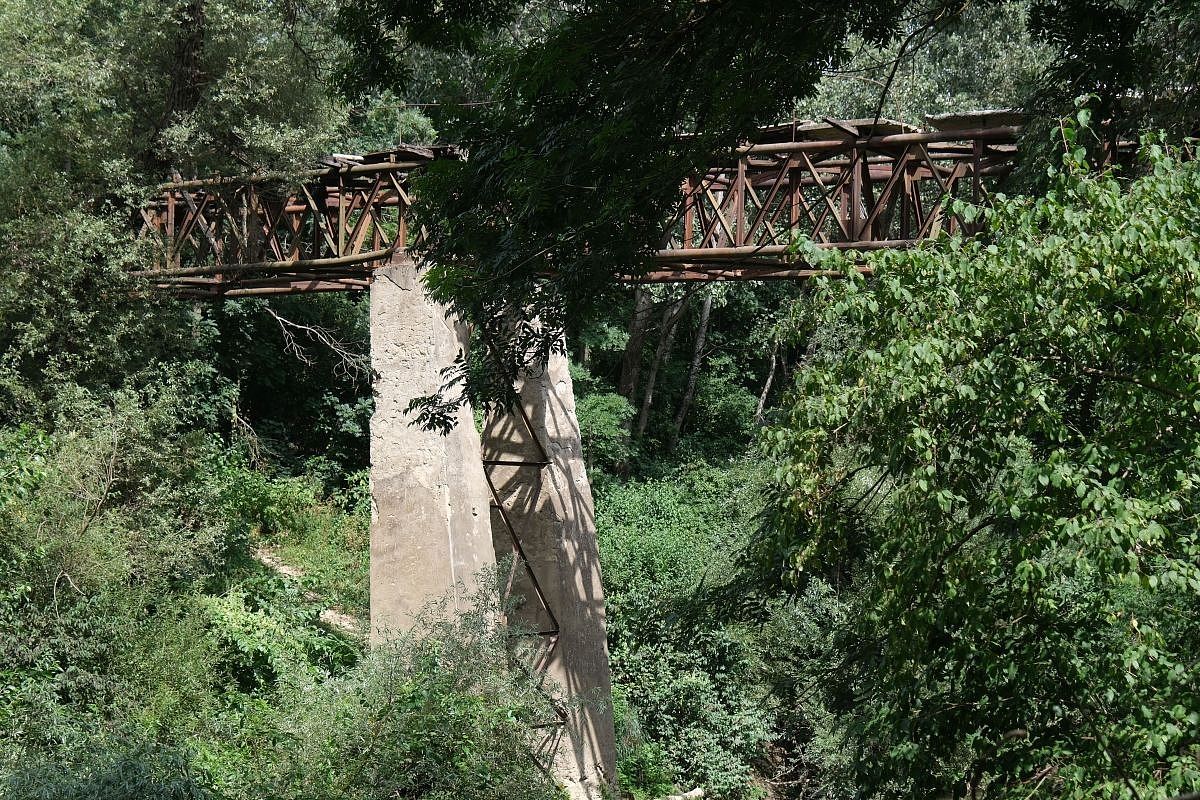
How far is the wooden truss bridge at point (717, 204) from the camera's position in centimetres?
1039

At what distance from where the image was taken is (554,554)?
1163cm

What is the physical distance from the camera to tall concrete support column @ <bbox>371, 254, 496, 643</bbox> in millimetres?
10250

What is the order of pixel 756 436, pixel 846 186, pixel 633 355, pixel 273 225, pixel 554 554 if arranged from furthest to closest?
pixel 633 355 → pixel 273 225 → pixel 554 554 → pixel 846 186 → pixel 756 436

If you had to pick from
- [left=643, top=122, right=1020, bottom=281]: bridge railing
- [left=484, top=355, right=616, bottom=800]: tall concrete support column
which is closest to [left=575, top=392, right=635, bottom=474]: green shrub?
[left=484, top=355, right=616, bottom=800]: tall concrete support column

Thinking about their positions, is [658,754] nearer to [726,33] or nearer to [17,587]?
[17,587]

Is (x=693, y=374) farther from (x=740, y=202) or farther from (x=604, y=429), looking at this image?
(x=740, y=202)

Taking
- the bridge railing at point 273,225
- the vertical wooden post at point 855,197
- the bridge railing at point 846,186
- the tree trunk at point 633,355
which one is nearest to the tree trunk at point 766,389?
the tree trunk at point 633,355

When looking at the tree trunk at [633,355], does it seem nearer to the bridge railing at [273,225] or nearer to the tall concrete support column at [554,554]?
the bridge railing at [273,225]

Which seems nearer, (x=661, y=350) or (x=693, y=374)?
(x=661, y=350)

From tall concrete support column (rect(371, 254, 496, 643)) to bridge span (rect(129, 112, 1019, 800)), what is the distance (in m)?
0.01

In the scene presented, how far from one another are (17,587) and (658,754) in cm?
860

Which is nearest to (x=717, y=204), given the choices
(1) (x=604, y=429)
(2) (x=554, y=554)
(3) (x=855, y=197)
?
(3) (x=855, y=197)

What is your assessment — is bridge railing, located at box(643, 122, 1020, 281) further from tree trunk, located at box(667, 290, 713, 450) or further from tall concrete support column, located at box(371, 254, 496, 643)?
tree trunk, located at box(667, 290, 713, 450)

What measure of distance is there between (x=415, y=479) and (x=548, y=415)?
1.87 metres
